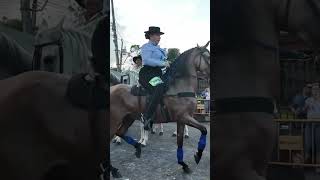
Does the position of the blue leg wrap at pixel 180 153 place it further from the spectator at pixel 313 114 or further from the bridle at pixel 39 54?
the bridle at pixel 39 54

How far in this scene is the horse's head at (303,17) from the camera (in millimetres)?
1737

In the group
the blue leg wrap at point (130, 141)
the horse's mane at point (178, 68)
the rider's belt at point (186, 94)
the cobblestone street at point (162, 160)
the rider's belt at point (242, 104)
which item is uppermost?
the horse's mane at point (178, 68)

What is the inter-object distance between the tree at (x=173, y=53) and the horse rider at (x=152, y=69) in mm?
22

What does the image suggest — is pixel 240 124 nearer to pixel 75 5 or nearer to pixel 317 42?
pixel 317 42

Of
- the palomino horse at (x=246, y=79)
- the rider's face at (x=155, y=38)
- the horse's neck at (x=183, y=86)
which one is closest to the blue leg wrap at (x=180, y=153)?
the palomino horse at (x=246, y=79)

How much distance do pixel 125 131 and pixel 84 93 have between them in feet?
0.89

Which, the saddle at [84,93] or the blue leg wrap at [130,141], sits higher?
the saddle at [84,93]

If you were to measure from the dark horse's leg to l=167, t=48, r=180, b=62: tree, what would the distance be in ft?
1.08

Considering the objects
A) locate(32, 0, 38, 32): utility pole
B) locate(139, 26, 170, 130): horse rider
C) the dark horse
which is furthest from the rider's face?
locate(32, 0, 38, 32): utility pole

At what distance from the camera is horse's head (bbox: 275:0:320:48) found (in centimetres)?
174

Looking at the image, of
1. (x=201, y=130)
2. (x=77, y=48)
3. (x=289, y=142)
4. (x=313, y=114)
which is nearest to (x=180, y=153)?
(x=201, y=130)

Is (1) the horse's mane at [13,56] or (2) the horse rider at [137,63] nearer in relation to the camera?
(2) the horse rider at [137,63]

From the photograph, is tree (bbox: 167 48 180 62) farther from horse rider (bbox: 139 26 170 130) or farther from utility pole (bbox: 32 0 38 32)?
utility pole (bbox: 32 0 38 32)

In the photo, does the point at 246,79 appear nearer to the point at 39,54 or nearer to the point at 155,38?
the point at 155,38
